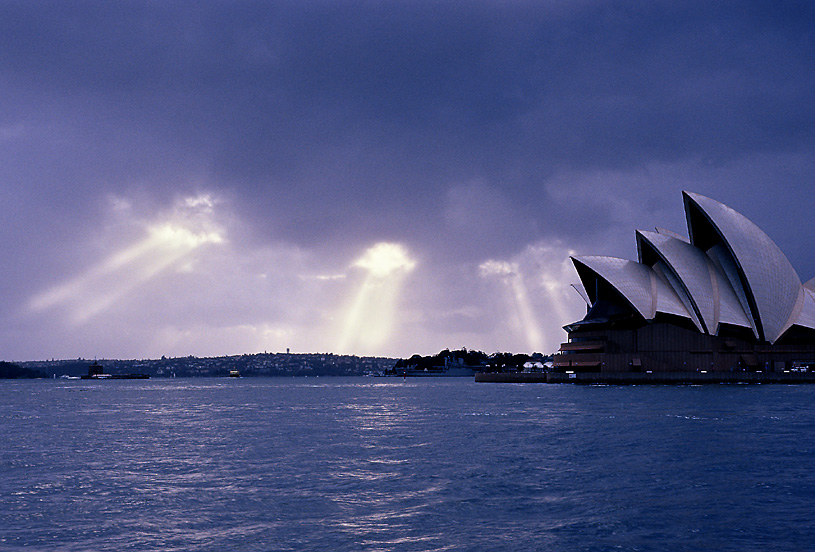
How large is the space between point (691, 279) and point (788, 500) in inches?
3103

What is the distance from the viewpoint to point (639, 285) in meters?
94.5

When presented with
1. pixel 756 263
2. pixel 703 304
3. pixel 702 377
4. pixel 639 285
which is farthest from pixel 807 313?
pixel 639 285

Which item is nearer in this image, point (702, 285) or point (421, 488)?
point (421, 488)

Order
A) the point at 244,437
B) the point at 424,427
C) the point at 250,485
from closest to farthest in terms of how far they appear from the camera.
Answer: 1. the point at 250,485
2. the point at 244,437
3. the point at 424,427

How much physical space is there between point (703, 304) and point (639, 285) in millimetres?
8133

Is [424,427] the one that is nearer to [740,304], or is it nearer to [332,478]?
[332,478]

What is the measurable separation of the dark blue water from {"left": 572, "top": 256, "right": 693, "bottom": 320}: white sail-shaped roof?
188ft

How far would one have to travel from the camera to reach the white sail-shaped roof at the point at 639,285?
92.7m

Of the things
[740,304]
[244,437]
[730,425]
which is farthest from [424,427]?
[740,304]

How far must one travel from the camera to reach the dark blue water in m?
14.3

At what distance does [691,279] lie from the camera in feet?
299

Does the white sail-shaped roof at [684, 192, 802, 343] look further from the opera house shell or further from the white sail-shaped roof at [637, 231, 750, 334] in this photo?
the white sail-shaped roof at [637, 231, 750, 334]

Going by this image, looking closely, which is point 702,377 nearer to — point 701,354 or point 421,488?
point 701,354

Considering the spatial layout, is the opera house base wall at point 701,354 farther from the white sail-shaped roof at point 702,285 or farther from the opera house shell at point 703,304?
the white sail-shaped roof at point 702,285
